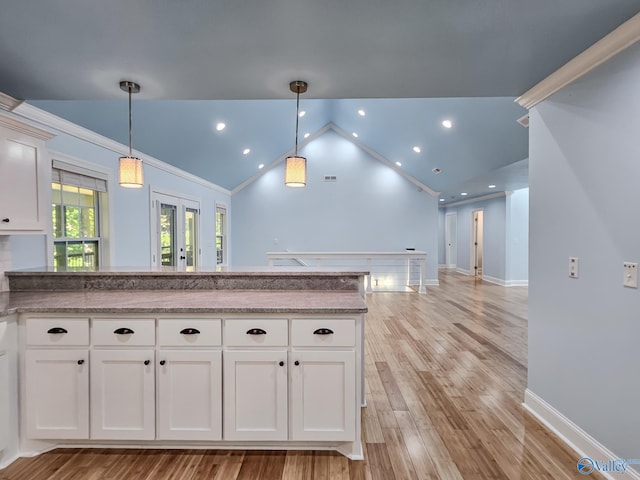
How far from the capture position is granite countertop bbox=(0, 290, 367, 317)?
1970 millimetres

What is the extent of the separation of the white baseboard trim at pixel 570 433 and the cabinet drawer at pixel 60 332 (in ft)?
9.79

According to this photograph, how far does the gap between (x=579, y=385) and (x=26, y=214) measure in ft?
12.3

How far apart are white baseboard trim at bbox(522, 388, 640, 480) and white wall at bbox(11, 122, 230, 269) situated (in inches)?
161

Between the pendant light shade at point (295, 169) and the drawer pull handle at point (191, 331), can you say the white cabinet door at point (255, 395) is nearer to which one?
the drawer pull handle at point (191, 331)

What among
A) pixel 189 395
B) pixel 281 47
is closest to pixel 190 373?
pixel 189 395

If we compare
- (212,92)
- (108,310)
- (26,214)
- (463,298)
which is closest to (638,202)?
(212,92)

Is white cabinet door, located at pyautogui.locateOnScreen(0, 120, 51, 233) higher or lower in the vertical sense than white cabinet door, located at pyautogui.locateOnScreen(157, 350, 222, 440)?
higher

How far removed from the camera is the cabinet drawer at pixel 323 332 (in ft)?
6.45

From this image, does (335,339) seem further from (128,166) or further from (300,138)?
(300,138)

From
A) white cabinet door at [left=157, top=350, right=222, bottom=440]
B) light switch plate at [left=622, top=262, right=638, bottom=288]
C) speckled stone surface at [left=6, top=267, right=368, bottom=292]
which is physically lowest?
white cabinet door at [left=157, top=350, right=222, bottom=440]

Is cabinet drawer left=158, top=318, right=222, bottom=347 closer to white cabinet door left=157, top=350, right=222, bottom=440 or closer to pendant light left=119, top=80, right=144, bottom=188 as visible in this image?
white cabinet door left=157, top=350, right=222, bottom=440

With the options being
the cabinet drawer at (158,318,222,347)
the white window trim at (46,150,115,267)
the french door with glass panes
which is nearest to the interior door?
the french door with glass panes

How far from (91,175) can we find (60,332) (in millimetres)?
2091

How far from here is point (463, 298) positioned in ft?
22.2
